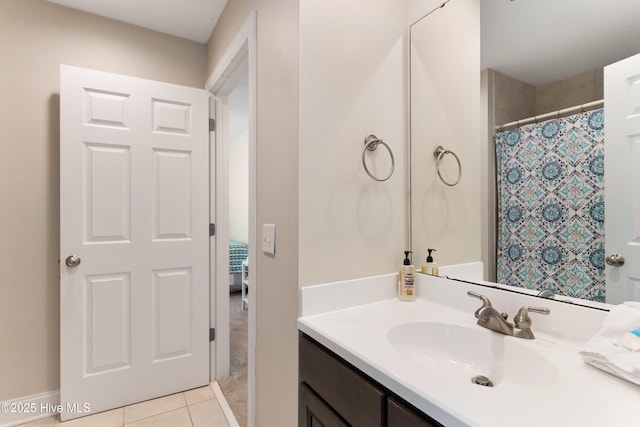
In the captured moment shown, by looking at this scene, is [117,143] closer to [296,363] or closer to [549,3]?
[296,363]

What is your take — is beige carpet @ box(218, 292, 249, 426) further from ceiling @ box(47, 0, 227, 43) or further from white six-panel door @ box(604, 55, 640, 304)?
ceiling @ box(47, 0, 227, 43)

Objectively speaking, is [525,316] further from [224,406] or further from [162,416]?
[162,416]

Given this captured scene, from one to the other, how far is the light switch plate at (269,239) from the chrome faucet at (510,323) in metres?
0.75

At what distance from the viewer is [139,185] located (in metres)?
1.90

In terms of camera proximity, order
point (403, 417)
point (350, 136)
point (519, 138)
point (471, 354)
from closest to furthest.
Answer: point (403, 417) < point (471, 354) < point (519, 138) < point (350, 136)

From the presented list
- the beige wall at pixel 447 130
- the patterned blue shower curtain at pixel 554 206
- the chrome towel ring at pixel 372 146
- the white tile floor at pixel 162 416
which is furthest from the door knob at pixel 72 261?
the patterned blue shower curtain at pixel 554 206

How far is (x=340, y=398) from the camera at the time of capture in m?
0.84

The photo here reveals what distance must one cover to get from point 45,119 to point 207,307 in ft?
4.88

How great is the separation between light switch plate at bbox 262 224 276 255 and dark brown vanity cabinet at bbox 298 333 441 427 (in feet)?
1.16

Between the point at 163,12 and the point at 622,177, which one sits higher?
the point at 163,12

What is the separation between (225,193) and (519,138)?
179cm

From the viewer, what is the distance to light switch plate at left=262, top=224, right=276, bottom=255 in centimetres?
121

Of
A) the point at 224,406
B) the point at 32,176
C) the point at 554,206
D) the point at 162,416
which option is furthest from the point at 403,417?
the point at 32,176

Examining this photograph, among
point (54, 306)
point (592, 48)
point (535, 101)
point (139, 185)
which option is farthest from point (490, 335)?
point (54, 306)
